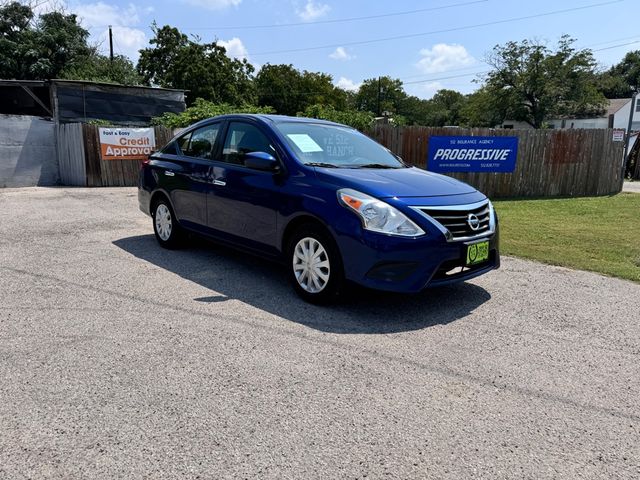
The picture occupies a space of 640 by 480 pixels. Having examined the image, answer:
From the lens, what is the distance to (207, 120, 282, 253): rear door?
494 cm

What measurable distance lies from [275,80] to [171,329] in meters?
61.5

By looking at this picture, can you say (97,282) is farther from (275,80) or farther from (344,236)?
(275,80)

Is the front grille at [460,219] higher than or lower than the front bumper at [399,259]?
higher

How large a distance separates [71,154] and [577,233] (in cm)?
1351

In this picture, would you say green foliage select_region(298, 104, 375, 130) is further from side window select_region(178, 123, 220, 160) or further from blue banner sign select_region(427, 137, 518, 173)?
side window select_region(178, 123, 220, 160)

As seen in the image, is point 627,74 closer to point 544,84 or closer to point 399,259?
point 544,84

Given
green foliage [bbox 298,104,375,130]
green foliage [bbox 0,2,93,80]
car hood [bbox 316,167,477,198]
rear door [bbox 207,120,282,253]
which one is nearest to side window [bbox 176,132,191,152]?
rear door [bbox 207,120,282,253]

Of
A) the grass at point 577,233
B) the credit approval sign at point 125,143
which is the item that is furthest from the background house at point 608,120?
the credit approval sign at point 125,143

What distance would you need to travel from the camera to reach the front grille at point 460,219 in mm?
4219

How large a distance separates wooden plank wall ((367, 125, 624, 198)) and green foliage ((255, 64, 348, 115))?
5013cm

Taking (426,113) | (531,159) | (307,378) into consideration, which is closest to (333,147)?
(307,378)

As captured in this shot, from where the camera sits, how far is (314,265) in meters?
4.50

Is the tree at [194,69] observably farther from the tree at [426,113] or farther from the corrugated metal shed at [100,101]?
the tree at [426,113]

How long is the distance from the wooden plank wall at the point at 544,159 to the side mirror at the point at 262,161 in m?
8.19
